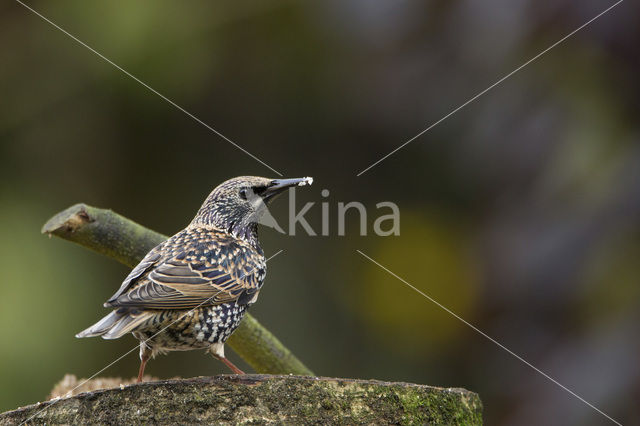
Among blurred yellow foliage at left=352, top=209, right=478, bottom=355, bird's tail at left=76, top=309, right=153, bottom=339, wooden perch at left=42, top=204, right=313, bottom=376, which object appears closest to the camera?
bird's tail at left=76, top=309, right=153, bottom=339

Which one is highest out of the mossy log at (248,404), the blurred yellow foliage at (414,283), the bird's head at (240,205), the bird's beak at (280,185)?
the bird's beak at (280,185)

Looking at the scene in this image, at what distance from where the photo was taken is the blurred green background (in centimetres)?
609

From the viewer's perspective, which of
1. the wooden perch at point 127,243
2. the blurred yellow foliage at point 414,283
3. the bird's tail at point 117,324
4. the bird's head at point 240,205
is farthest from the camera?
the blurred yellow foliage at point 414,283

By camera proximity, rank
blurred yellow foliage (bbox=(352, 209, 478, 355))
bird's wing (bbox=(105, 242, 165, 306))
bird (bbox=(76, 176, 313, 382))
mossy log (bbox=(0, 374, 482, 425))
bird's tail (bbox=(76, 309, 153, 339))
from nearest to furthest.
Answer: mossy log (bbox=(0, 374, 482, 425))
bird's tail (bbox=(76, 309, 153, 339))
bird (bbox=(76, 176, 313, 382))
bird's wing (bbox=(105, 242, 165, 306))
blurred yellow foliage (bbox=(352, 209, 478, 355))

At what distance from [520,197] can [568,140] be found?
2.10ft

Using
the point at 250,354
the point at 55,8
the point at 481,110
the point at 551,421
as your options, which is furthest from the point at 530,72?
the point at 55,8

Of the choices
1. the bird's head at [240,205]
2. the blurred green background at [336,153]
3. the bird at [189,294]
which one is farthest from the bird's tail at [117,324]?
the blurred green background at [336,153]

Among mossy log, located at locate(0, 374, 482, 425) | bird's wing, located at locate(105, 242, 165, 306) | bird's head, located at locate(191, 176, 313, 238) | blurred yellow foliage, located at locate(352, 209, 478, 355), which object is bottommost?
blurred yellow foliage, located at locate(352, 209, 478, 355)

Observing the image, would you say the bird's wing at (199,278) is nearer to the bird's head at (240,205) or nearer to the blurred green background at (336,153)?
the bird's head at (240,205)

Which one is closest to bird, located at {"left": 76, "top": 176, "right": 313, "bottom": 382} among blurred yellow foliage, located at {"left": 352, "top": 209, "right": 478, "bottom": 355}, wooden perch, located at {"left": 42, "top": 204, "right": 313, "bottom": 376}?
wooden perch, located at {"left": 42, "top": 204, "right": 313, "bottom": 376}

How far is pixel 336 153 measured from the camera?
8.52 m

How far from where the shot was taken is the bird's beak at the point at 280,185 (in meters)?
4.35

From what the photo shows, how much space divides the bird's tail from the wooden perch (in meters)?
0.94

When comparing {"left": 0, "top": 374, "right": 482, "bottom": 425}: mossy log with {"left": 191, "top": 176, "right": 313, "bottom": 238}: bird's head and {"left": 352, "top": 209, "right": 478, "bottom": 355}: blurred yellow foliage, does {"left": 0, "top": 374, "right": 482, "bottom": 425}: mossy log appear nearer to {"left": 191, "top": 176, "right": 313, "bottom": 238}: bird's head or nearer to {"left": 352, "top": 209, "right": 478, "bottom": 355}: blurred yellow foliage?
{"left": 191, "top": 176, "right": 313, "bottom": 238}: bird's head
